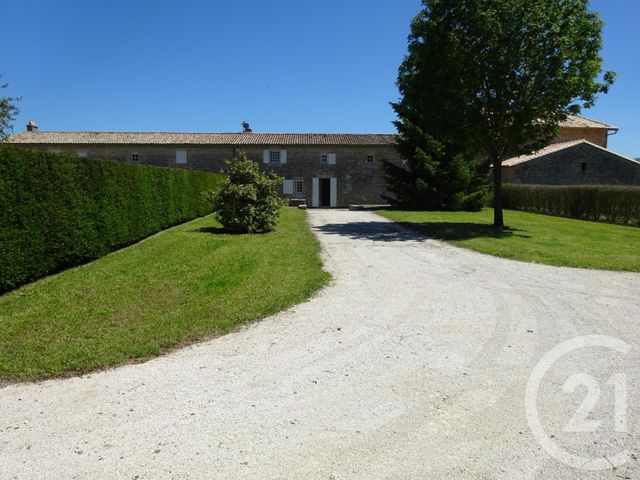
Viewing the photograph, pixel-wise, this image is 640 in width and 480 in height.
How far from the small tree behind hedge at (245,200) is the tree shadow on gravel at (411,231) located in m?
2.34

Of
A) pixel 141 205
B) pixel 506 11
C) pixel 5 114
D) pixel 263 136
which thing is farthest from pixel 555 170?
pixel 5 114

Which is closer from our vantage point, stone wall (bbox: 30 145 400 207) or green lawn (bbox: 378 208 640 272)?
green lawn (bbox: 378 208 640 272)

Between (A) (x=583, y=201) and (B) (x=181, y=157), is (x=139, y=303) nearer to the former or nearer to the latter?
(A) (x=583, y=201)

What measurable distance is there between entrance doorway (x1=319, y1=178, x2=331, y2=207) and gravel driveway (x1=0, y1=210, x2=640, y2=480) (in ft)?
101

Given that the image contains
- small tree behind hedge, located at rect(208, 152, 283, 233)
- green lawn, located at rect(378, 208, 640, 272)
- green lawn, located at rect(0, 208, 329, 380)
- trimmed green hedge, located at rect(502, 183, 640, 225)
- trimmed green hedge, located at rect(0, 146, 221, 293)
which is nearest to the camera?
green lawn, located at rect(0, 208, 329, 380)

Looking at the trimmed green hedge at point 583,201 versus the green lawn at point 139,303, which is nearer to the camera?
the green lawn at point 139,303

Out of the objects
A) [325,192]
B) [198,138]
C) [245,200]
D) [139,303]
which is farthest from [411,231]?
[198,138]

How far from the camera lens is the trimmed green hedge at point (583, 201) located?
2134cm

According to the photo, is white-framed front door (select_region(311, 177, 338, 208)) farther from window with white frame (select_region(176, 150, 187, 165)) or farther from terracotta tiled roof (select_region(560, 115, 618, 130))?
terracotta tiled roof (select_region(560, 115, 618, 130))

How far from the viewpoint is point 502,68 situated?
14.8 m

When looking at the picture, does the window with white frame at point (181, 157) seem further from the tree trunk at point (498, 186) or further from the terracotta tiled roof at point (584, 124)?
the terracotta tiled roof at point (584, 124)

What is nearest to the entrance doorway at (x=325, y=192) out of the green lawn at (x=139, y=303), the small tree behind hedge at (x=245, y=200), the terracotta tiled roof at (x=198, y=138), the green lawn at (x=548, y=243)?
the terracotta tiled roof at (x=198, y=138)

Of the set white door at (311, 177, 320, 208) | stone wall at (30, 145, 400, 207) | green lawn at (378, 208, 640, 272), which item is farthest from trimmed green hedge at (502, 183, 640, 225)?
white door at (311, 177, 320, 208)

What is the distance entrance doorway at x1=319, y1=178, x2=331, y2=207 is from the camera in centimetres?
3647
